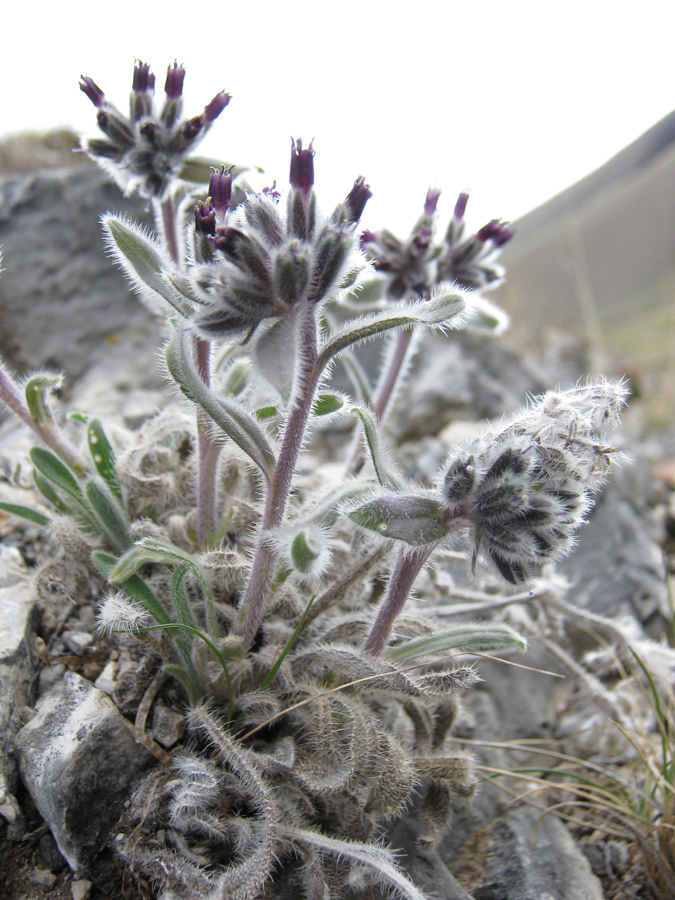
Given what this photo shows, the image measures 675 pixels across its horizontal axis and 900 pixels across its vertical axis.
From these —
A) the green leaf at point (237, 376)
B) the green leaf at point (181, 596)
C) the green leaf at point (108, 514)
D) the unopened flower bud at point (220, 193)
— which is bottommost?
the green leaf at point (181, 596)

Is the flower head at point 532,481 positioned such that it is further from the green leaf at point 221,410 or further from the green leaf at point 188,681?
the green leaf at point 188,681

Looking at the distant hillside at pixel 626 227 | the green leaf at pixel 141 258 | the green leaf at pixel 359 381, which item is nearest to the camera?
the green leaf at pixel 141 258

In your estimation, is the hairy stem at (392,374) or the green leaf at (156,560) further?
the hairy stem at (392,374)

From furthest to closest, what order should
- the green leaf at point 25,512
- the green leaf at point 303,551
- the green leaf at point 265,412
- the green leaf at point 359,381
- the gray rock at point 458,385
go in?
the gray rock at point 458,385 < the green leaf at point 359,381 < the green leaf at point 25,512 < the green leaf at point 265,412 < the green leaf at point 303,551

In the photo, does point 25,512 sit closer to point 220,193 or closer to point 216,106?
point 220,193

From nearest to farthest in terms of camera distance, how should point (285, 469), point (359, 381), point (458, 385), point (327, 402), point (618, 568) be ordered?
1. point (285, 469)
2. point (327, 402)
3. point (359, 381)
4. point (618, 568)
5. point (458, 385)

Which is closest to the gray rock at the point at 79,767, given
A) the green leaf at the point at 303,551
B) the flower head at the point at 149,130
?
the green leaf at the point at 303,551

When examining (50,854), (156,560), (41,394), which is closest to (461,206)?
(41,394)

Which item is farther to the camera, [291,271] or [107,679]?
[107,679]

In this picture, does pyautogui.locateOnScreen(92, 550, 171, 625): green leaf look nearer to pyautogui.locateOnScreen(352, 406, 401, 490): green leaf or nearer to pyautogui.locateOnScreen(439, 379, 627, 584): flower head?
pyautogui.locateOnScreen(352, 406, 401, 490): green leaf

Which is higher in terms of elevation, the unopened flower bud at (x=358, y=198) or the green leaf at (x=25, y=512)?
the green leaf at (x=25, y=512)
